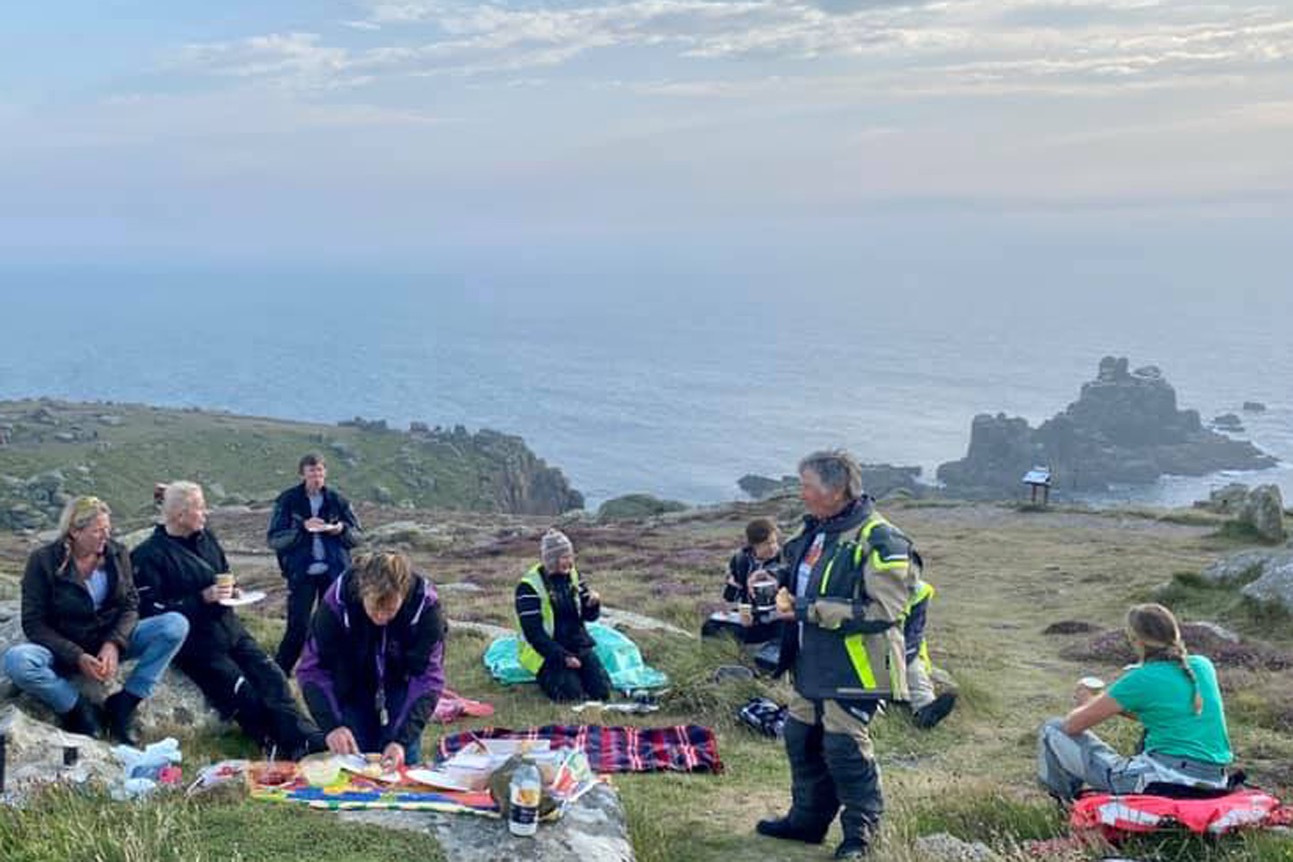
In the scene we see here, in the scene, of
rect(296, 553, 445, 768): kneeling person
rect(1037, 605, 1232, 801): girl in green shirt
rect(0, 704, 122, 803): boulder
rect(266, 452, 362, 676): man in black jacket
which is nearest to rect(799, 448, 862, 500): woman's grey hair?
rect(1037, 605, 1232, 801): girl in green shirt

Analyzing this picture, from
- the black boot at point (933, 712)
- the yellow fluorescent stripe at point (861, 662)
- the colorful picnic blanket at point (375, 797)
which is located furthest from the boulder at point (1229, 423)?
the colorful picnic blanket at point (375, 797)

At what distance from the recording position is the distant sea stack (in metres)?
123

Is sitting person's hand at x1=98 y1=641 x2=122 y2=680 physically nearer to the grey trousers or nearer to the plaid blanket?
the plaid blanket

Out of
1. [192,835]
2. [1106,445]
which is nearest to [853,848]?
[192,835]

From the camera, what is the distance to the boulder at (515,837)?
5.86 m

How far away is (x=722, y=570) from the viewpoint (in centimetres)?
2475

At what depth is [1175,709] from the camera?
7078 mm

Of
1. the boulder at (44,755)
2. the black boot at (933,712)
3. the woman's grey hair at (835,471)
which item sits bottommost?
the black boot at (933,712)

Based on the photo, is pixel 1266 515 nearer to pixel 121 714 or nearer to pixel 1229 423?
pixel 121 714

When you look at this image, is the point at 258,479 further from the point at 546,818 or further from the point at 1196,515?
the point at 546,818

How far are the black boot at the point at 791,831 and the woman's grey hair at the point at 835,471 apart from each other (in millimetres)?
2127

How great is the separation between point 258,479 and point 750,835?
81695mm

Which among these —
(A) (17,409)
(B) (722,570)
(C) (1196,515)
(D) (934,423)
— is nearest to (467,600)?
(B) (722,570)

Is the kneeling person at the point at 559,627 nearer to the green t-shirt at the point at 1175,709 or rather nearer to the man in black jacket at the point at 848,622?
the man in black jacket at the point at 848,622
